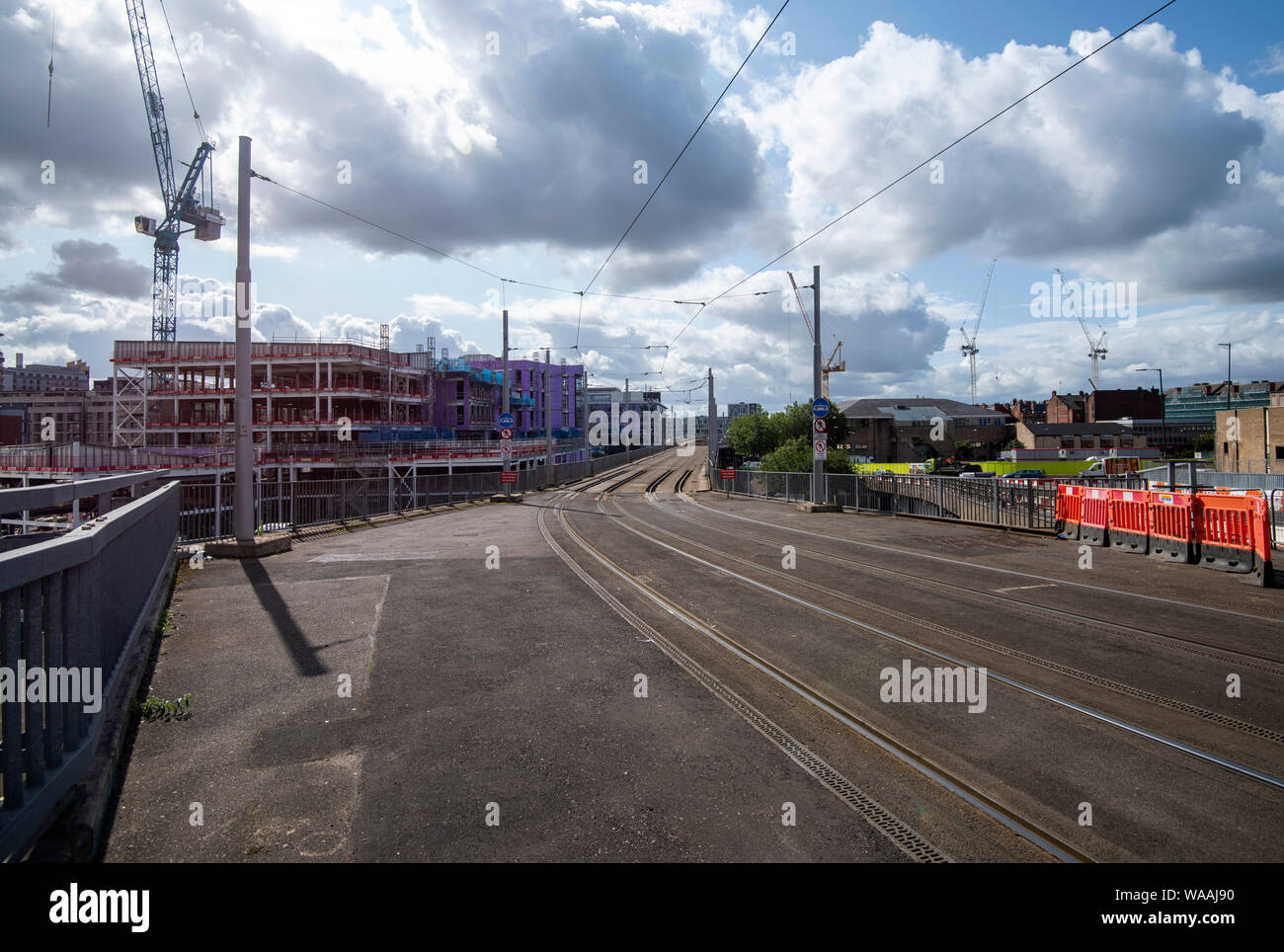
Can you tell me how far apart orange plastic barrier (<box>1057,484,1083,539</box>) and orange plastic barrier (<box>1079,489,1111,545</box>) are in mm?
190

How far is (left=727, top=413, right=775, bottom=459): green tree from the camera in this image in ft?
271

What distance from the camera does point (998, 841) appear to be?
4066 millimetres

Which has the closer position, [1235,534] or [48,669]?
[48,669]

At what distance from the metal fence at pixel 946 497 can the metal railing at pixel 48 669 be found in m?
20.1

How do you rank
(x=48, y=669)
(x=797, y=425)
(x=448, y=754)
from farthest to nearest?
(x=797, y=425) → (x=448, y=754) → (x=48, y=669)

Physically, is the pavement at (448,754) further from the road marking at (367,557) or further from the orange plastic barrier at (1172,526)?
the orange plastic barrier at (1172,526)

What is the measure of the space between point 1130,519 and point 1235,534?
2768 mm

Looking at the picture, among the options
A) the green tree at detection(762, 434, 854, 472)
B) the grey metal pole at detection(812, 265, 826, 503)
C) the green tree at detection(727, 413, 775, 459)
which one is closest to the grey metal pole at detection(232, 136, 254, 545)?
the grey metal pole at detection(812, 265, 826, 503)

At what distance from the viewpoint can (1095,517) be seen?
16594 millimetres

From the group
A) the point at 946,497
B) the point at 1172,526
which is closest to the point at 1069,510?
the point at 1172,526

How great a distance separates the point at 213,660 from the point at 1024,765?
773cm

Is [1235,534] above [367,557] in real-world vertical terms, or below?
above

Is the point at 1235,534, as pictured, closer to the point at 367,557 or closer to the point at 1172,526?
the point at 1172,526
